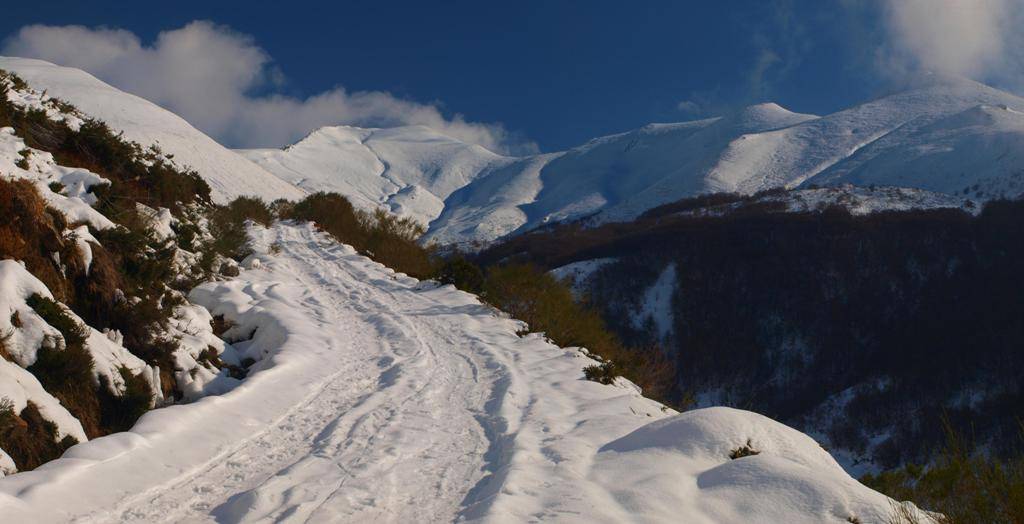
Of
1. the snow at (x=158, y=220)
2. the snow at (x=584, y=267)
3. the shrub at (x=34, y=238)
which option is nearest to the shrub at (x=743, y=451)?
the shrub at (x=34, y=238)

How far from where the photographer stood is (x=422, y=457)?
16.8 feet

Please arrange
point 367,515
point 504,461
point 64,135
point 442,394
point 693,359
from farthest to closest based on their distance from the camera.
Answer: point 693,359 < point 64,135 < point 442,394 < point 504,461 < point 367,515

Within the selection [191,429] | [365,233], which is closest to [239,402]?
[191,429]

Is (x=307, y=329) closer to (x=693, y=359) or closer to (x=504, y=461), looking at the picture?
(x=504, y=461)

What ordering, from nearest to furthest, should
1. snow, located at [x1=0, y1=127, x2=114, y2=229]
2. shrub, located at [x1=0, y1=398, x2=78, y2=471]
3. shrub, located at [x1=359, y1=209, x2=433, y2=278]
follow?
shrub, located at [x1=0, y1=398, x2=78, y2=471], snow, located at [x1=0, y1=127, x2=114, y2=229], shrub, located at [x1=359, y1=209, x2=433, y2=278]

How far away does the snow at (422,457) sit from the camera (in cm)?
396

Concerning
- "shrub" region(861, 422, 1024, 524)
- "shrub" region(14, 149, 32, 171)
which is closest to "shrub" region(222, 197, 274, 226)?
"shrub" region(14, 149, 32, 171)

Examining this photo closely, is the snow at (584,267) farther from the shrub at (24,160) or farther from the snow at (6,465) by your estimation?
the snow at (6,465)

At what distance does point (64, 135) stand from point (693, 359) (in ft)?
232

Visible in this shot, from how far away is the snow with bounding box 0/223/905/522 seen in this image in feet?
13.0

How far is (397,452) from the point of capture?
5164 mm

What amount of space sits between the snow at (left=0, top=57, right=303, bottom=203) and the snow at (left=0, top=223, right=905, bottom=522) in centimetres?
3844

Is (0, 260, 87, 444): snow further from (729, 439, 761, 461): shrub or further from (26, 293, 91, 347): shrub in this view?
(729, 439, 761, 461): shrub

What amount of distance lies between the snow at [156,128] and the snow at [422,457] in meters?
38.4
